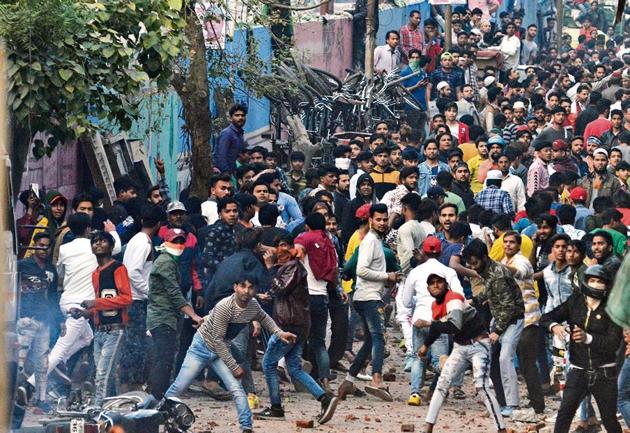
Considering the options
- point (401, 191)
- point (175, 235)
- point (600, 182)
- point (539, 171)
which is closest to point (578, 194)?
point (600, 182)

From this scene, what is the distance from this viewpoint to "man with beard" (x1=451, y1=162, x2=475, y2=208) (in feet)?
60.5

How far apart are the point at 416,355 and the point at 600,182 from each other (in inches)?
207

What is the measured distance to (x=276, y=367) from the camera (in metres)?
13.4

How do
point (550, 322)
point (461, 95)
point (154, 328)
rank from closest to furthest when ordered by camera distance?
point (550, 322) → point (154, 328) → point (461, 95)

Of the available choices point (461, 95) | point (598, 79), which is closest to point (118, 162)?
point (461, 95)

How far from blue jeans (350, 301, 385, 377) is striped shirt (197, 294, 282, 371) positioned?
189 cm

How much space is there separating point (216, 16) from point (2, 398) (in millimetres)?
11310

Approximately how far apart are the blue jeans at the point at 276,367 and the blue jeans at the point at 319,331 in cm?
72

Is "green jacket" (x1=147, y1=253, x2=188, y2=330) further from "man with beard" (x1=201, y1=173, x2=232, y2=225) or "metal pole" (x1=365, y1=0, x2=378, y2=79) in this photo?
"metal pole" (x1=365, y1=0, x2=378, y2=79)

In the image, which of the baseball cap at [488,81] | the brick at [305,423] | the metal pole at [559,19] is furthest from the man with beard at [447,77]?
the metal pole at [559,19]

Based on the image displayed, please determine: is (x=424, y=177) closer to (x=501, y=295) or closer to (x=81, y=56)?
(x=501, y=295)

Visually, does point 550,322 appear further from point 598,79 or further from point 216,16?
point 598,79

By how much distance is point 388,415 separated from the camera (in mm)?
14023

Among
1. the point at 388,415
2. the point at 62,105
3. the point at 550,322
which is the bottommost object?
the point at 388,415
